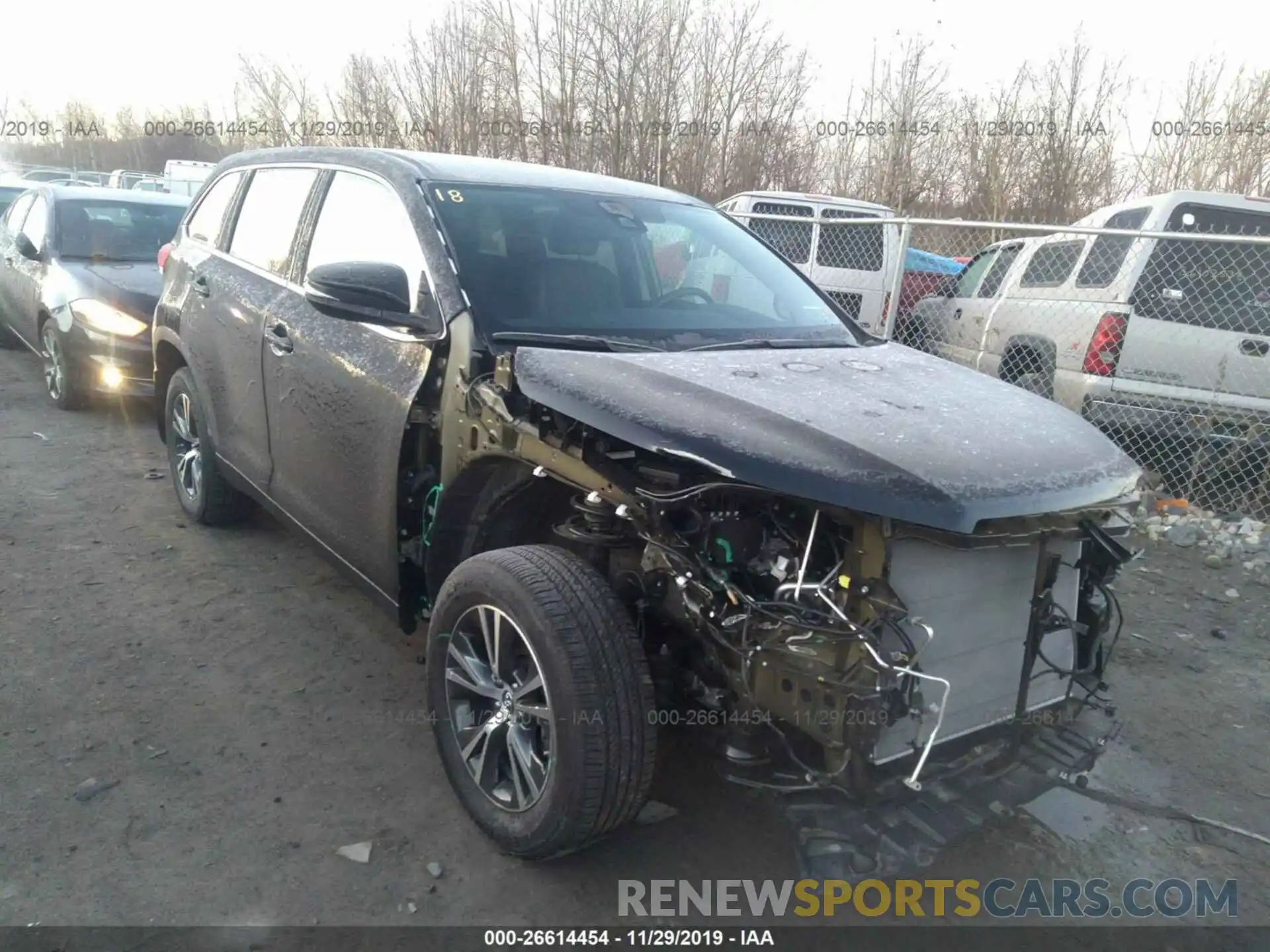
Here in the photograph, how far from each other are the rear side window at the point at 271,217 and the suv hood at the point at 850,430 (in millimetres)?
1836

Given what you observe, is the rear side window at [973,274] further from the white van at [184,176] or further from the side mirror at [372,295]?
the white van at [184,176]

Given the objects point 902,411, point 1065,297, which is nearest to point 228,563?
point 902,411

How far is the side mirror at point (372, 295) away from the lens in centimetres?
294

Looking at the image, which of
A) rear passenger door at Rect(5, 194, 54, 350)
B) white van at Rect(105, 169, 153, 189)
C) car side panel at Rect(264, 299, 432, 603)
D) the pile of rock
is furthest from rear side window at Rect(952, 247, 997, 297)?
white van at Rect(105, 169, 153, 189)

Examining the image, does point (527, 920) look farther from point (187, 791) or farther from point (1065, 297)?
point (1065, 297)

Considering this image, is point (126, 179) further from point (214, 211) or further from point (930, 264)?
point (214, 211)

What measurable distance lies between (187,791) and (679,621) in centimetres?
164

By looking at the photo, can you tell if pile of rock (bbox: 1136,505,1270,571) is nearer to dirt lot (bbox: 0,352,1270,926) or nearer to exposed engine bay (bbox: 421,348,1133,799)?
dirt lot (bbox: 0,352,1270,926)

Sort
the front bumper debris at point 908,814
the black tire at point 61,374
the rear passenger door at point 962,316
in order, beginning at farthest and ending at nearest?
the rear passenger door at point 962,316
the black tire at point 61,374
the front bumper debris at point 908,814

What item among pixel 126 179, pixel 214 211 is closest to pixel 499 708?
pixel 214 211

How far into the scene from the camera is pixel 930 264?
13695 millimetres

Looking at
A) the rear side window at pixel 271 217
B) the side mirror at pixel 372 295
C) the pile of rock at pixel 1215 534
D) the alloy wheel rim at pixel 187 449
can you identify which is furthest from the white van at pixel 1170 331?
the alloy wheel rim at pixel 187 449

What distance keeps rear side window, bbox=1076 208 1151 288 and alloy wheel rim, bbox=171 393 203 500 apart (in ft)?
19.2

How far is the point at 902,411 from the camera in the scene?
8.18 ft
